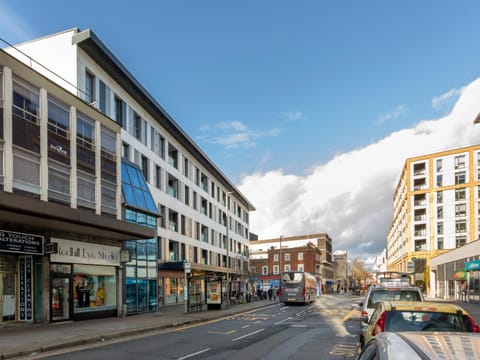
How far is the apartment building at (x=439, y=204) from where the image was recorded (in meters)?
75.2

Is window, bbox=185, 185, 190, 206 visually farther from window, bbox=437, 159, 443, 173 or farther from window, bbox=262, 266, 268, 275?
window, bbox=262, 266, 268, 275

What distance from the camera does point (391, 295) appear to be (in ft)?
39.5

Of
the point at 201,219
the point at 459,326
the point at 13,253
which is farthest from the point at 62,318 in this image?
the point at 201,219

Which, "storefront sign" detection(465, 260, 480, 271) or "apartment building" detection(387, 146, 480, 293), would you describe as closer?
"storefront sign" detection(465, 260, 480, 271)

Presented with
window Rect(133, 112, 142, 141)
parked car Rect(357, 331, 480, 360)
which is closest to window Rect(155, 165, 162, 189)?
window Rect(133, 112, 142, 141)

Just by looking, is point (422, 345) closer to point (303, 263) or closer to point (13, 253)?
point (13, 253)

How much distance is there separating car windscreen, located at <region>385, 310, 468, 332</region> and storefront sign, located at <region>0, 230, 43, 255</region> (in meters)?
15.2

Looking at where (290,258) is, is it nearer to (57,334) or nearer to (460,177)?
(460,177)

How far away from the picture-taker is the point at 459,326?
7.34 metres

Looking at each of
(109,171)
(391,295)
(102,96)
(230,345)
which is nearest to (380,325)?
(391,295)

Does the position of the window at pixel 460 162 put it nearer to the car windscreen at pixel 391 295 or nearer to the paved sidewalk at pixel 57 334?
the paved sidewalk at pixel 57 334

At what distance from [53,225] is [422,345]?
19069mm

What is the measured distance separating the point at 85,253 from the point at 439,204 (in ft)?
A: 230

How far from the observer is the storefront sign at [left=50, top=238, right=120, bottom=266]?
20.7 meters
